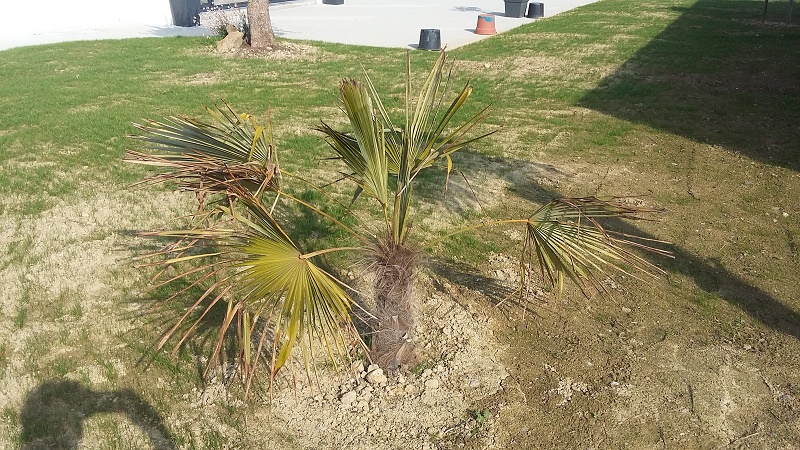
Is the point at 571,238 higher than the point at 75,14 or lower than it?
lower

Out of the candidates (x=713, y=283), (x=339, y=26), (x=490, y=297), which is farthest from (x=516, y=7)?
(x=490, y=297)

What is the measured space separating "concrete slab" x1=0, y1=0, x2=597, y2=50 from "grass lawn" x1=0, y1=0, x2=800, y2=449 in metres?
7.04

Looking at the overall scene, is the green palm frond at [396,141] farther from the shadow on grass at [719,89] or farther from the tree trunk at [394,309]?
the shadow on grass at [719,89]

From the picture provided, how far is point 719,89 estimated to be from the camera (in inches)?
477

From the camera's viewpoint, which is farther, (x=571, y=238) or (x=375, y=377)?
(x=375, y=377)

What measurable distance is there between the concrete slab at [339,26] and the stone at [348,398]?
14.4 m

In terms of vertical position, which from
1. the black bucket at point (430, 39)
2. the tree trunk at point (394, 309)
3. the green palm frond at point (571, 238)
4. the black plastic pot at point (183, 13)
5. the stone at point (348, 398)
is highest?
the black plastic pot at point (183, 13)

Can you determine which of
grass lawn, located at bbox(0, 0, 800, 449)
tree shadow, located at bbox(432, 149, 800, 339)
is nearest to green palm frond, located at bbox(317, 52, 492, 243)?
grass lawn, located at bbox(0, 0, 800, 449)

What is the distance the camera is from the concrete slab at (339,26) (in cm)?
1869

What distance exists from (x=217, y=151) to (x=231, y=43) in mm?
12734

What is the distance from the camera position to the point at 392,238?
422 centimetres

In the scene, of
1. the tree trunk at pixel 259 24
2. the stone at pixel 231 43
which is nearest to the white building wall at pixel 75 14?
the stone at pixel 231 43

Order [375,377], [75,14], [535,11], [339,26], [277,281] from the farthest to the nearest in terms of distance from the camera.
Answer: [535,11] → [339,26] → [75,14] → [375,377] → [277,281]

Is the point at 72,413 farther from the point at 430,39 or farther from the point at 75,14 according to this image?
the point at 75,14
